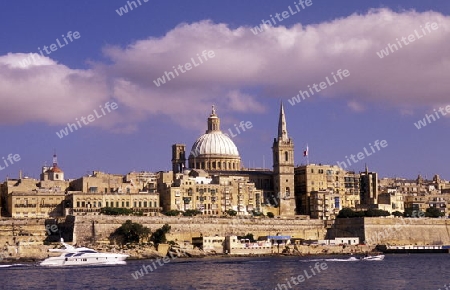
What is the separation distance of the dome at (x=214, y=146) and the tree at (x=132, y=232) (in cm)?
2204

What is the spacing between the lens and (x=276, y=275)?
44.6 metres

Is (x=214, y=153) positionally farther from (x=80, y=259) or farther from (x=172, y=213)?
(x=80, y=259)

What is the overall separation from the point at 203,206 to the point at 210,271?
30763 mm

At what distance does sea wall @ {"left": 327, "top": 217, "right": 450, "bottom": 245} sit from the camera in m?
74.4

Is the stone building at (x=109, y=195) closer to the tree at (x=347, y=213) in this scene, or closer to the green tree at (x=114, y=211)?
the green tree at (x=114, y=211)

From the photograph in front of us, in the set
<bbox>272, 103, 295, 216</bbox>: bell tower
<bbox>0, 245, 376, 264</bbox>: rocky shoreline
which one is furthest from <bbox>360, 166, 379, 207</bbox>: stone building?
<bbox>0, 245, 376, 264</bbox>: rocky shoreline

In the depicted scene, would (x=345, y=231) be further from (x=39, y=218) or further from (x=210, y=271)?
(x=210, y=271)

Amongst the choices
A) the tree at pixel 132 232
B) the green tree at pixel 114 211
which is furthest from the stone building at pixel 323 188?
the tree at pixel 132 232

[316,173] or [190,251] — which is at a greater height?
[316,173]

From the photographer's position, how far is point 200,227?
237 feet

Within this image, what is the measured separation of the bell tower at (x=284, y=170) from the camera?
Answer: 3260 inches

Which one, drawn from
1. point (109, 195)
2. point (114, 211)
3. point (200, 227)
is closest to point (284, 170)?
point (200, 227)

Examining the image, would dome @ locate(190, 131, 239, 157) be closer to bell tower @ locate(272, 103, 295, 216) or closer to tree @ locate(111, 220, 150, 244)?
bell tower @ locate(272, 103, 295, 216)

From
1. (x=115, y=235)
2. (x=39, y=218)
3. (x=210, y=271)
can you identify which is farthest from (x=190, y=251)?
(x=210, y=271)
